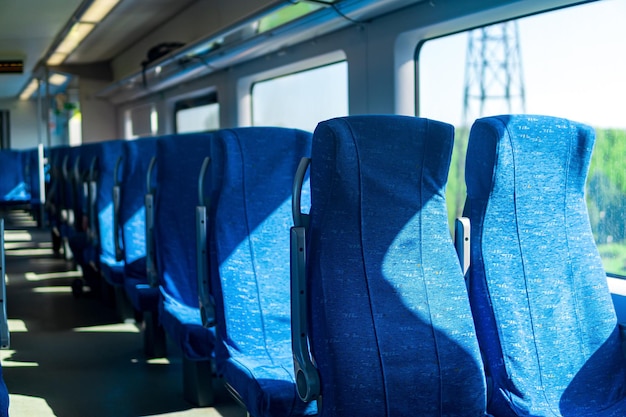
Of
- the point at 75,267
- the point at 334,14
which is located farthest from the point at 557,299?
the point at 75,267

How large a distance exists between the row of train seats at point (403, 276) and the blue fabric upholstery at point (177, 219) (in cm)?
66

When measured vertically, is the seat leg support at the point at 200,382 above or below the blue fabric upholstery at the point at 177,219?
below

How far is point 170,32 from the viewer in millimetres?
9859

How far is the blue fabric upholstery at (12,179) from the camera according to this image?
1409 cm

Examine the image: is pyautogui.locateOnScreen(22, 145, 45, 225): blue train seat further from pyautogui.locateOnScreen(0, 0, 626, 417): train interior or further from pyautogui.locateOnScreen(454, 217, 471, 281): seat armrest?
pyautogui.locateOnScreen(454, 217, 471, 281): seat armrest

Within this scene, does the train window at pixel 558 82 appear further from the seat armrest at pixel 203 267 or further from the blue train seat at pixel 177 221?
the seat armrest at pixel 203 267

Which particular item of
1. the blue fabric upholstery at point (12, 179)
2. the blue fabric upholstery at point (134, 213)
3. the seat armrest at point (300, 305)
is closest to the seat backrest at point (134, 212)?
the blue fabric upholstery at point (134, 213)

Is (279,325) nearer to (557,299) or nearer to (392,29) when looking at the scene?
(557,299)

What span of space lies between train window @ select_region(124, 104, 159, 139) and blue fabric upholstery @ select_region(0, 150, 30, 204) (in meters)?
2.34

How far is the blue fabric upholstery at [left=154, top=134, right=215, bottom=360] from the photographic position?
405 centimetres

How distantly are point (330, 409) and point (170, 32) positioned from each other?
8518 mm

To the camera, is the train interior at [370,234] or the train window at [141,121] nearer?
the train interior at [370,234]

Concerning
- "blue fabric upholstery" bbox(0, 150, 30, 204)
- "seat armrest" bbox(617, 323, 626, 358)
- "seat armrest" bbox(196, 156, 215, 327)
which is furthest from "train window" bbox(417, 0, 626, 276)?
"blue fabric upholstery" bbox(0, 150, 30, 204)

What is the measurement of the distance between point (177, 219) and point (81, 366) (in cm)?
128
